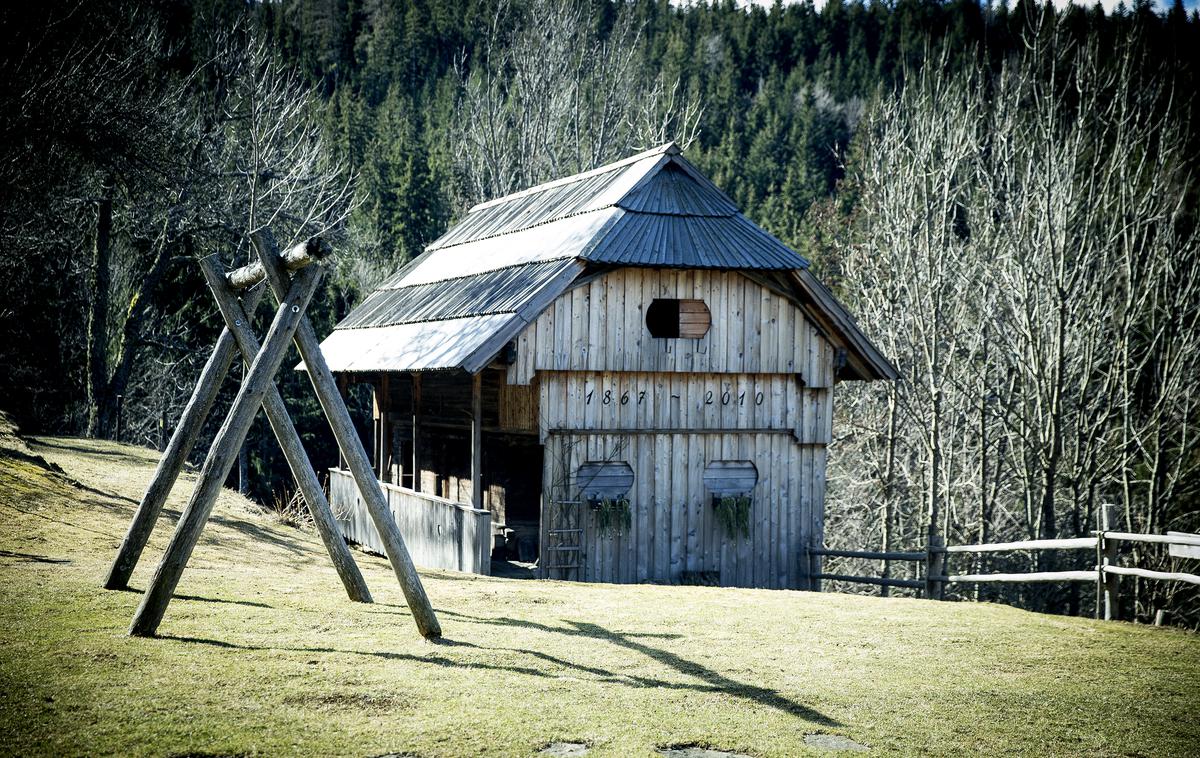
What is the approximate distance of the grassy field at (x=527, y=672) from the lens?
6754 mm

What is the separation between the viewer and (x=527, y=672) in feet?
27.7

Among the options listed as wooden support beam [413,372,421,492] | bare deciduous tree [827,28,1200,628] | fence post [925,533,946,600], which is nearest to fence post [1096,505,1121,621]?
fence post [925,533,946,600]

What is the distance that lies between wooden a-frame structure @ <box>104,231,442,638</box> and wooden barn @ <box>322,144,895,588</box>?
18.0 ft

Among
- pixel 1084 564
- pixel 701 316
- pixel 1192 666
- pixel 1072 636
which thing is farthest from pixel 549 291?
pixel 1084 564

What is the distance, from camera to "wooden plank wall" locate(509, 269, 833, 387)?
16672 millimetres

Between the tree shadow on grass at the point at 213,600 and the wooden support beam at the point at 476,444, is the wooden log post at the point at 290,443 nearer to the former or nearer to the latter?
the tree shadow on grass at the point at 213,600

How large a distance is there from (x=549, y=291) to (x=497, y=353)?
4.37 ft

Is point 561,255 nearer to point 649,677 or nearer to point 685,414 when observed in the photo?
point 685,414

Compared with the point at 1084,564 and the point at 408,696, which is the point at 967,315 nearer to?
the point at 1084,564

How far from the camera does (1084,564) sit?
27469 mm

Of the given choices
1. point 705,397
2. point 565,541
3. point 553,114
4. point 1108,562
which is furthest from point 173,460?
point 553,114

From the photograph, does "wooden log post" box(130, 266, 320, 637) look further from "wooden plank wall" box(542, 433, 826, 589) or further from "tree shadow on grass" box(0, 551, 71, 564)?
"wooden plank wall" box(542, 433, 826, 589)

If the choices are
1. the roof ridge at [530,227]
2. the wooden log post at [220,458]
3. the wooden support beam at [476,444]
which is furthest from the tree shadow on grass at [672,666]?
the roof ridge at [530,227]

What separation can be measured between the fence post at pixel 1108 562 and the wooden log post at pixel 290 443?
9.25m
